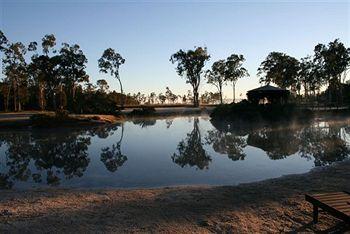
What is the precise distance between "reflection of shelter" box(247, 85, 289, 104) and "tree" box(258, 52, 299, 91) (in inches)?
743

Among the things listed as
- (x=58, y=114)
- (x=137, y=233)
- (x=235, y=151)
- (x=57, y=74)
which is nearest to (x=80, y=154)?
(x=235, y=151)

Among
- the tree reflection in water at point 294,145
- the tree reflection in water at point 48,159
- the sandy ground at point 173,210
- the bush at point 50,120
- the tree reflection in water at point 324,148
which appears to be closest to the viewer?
the sandy ground at point 173,210

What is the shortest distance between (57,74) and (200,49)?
26.1 metres

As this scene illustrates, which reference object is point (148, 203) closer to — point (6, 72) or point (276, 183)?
point (276, 183)

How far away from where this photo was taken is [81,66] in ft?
155

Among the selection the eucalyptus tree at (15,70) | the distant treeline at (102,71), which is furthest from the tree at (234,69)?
the eucalyptus tree at (15,70)

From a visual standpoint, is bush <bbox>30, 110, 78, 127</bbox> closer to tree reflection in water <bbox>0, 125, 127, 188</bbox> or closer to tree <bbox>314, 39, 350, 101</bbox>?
tree reflection in water <bbox>0, 125, 127, 188</bbox>

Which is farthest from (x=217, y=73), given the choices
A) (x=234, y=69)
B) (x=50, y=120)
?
(x=50, y=120)

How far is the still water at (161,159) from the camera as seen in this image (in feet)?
31.9

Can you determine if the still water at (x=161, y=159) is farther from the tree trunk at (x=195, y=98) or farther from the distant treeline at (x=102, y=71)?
the tree trunk at (x=195, y=98)

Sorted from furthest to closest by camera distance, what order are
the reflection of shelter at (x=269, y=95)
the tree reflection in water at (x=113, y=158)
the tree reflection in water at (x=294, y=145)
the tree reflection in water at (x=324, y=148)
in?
the reflection of shelter at (x=269, y=95)
the tree reflection in water at (x=294, y=145)
the tree reflection in water at (x=324, y=148)
the tree reflection in water at (x=113, y=158)

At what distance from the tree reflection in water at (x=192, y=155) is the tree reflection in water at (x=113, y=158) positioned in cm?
182

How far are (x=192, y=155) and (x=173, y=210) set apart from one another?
7430mm

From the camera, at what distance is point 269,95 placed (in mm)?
34625
